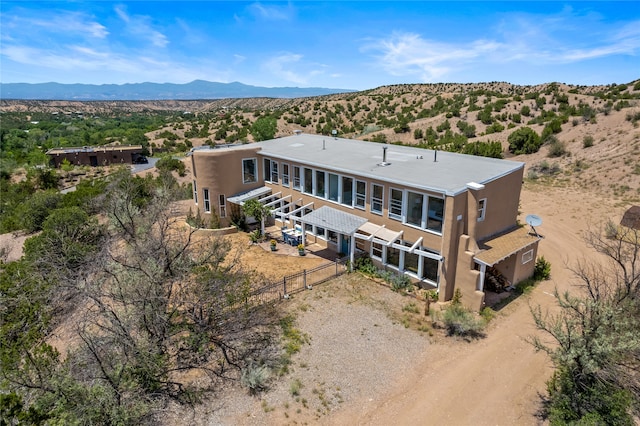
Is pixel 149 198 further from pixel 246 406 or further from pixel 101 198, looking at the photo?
pixel 246 406

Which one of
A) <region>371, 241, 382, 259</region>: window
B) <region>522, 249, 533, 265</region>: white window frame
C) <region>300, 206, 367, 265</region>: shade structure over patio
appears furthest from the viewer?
<region>371, 241, 382, 259</region>: window

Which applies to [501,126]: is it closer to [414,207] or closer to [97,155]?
[414,207]

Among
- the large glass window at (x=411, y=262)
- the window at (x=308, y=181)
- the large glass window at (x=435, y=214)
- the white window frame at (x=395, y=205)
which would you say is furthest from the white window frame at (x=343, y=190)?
the large glass window at (x=435, y=214)

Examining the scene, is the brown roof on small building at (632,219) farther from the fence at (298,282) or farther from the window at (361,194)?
the fence at (298,282)

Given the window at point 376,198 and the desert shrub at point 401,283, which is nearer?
the desert shrub at point 401,283

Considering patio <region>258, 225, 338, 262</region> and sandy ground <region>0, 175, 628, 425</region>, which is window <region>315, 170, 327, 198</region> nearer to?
patio <region>258, 225, 338, 262</region>

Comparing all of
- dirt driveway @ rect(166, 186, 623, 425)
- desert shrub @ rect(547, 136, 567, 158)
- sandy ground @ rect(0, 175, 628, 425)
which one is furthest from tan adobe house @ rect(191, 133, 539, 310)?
desert shrub @ rect(547, 136, 567, 158)

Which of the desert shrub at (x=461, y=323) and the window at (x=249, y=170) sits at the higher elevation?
the window at (x=249, y=170)
